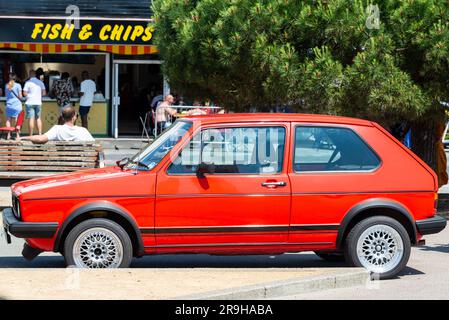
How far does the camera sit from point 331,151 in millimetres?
10000

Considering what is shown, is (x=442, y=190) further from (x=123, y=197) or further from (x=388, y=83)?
(x=123, y=197)

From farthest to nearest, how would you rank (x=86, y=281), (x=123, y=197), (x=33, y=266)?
(x=33, y=266) < (x=123, y=197) < (x=86, y=281)

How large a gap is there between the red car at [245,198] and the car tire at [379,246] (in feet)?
0.03

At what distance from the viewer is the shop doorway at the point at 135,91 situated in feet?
95.5

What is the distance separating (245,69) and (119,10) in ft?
42.4

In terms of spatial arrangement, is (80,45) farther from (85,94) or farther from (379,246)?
(379,246)

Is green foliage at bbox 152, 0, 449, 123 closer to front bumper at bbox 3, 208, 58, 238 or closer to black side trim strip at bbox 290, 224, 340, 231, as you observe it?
black side trim strip at bbox 290, 224, 340, 231

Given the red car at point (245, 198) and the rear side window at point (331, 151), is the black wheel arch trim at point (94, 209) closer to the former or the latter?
the red car at point (245, 198)

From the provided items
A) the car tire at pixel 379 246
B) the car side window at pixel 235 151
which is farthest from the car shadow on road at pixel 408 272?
the car side window at pixel 235 151

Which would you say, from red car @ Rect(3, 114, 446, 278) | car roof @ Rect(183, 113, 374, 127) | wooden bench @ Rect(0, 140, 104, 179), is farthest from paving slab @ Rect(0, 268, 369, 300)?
wooden bench @ Rect(0, 140, 104, 179)

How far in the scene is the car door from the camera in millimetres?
9617

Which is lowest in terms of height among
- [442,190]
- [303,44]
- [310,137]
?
[442,190]

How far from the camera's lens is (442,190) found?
18922 millimetres
